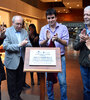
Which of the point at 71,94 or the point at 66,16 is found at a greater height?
the point at 66,16

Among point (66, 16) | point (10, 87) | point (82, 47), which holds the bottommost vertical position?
point (10, 87)

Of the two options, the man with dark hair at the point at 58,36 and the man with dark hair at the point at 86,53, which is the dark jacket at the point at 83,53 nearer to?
the man with dark hair at the point at 86,53

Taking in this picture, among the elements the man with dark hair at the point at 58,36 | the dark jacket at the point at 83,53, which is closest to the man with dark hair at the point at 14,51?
the man with dark hair at the point at 58,36

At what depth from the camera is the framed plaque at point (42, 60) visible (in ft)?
7.53

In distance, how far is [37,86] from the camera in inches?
182

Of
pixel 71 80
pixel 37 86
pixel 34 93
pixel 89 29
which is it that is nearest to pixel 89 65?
pixel 89 29

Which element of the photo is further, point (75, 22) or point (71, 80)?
point (75, 22)

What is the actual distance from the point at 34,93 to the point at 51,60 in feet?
6.43

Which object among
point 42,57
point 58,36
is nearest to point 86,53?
point 58,36

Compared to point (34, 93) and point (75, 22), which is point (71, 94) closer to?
point (34, 93)

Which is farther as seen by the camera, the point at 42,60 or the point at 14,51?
the point at 14,51

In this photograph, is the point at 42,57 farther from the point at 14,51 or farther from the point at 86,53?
the point at 14,51

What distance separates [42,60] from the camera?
237 centimetres

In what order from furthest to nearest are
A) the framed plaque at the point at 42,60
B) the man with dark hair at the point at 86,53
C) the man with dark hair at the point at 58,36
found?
the man with dark hair at the point at 58,36
the man with dark hair at the point at 86,53
the framed plaque at the point at 42,60
